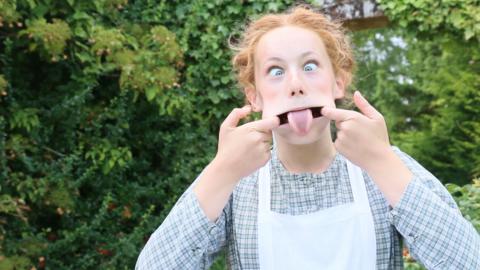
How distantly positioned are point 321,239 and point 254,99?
0.35m

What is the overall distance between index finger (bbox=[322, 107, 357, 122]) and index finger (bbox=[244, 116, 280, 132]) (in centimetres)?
9

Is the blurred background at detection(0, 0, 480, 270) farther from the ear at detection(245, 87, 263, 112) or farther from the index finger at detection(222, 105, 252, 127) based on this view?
the index finger at detection(222, 105, 252, 127)

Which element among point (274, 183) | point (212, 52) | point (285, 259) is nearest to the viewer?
point (285, 259)

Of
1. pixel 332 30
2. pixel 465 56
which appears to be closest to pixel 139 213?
pixel 332 30

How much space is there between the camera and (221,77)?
14.1ft

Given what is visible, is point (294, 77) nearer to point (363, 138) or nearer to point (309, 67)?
point (309, 67)

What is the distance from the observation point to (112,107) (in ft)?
12.6

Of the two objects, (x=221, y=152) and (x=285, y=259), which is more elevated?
(x=221, y=152)

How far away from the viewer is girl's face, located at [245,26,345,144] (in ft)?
4.10

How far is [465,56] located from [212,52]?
576cm

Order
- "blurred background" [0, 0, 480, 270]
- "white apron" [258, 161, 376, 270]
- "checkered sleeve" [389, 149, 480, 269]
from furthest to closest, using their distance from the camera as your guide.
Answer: "blurred background" [0, 0, 480, 270]
"white apron" [258, 161, 376, 270]
"checkered sleeve" [389, 149, 480, 269]

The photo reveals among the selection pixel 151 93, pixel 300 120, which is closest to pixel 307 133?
pixel 300 120

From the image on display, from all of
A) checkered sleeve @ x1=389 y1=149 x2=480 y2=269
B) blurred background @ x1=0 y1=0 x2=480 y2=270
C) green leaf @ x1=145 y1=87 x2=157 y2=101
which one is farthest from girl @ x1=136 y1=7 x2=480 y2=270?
green leaf @ x1=145 y1=87 x2=157 y2=101

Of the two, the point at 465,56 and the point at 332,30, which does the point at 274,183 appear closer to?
the point at 332,30
